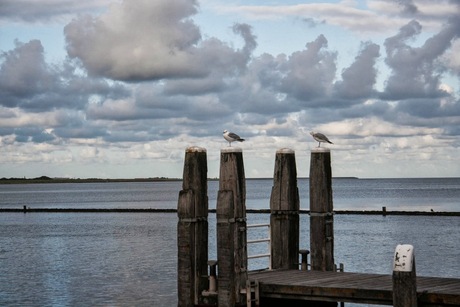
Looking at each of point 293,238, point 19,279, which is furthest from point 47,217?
point 293,238

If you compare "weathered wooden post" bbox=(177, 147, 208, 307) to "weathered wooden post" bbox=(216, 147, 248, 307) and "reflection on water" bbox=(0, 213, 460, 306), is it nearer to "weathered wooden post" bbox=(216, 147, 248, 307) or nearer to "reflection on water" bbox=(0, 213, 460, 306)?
"weathered wooden post" bbox=(216, 147, 248, 307)

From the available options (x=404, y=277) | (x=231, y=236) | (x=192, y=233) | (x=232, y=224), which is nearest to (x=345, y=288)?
(x=404, y=277)

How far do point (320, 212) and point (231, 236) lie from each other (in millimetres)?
3692

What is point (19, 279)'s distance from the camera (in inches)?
1752

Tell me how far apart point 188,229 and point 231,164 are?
6.27 ft

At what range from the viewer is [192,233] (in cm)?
2027

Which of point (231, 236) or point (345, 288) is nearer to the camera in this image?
point (345, 288)

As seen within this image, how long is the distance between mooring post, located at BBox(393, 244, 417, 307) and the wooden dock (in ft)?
3.01

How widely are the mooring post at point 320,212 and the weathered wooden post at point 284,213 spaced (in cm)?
54

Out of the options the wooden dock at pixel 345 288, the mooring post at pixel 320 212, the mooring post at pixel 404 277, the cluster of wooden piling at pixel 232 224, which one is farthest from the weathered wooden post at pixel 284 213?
the mooring post at pixel 404 277

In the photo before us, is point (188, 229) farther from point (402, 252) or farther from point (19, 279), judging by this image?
point (19, 279)

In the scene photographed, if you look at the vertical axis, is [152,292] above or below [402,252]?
below

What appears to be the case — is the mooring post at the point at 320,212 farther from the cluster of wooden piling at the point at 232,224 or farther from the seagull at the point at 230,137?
the seagull at the point at 230,137

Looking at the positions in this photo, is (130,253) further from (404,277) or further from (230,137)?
(404,277)
